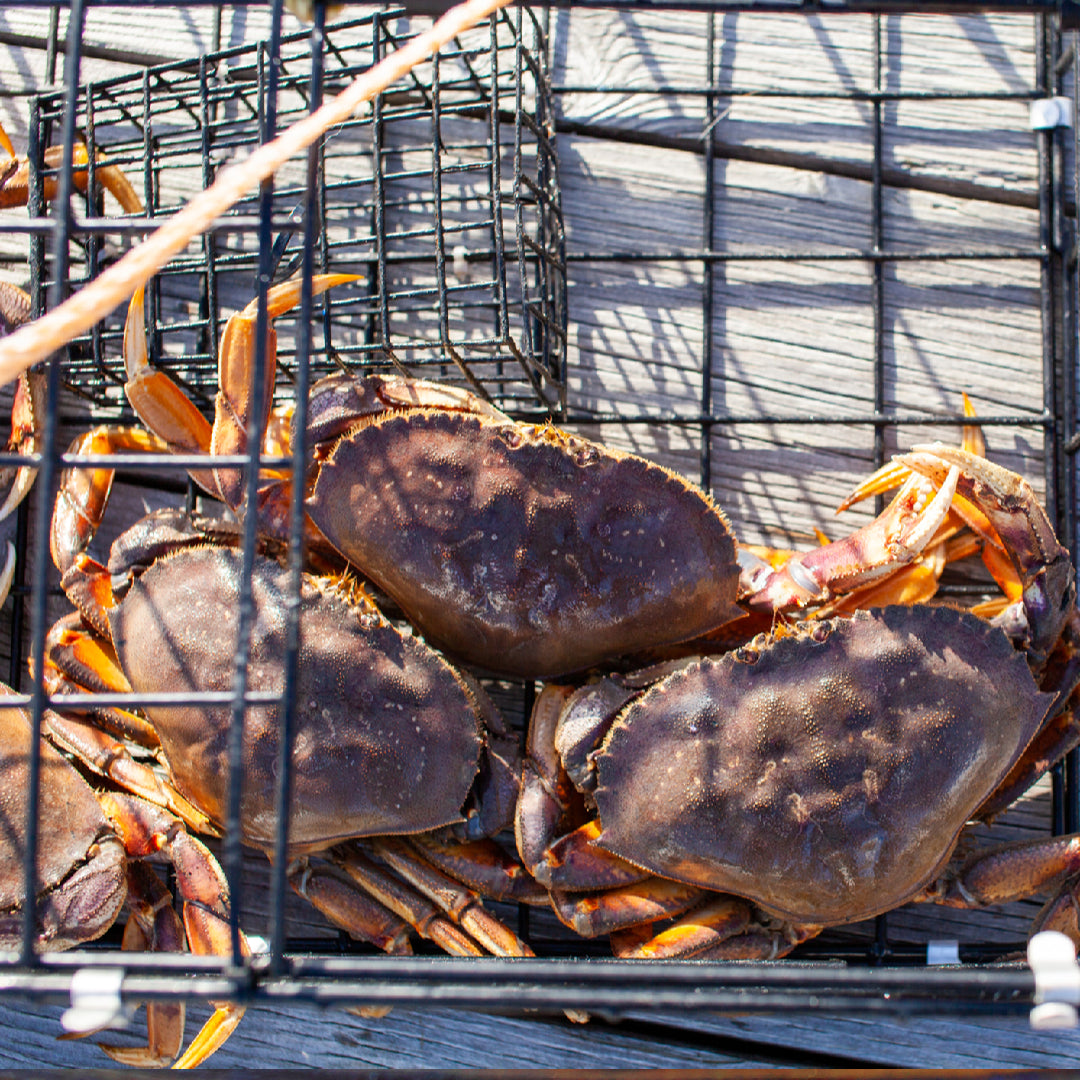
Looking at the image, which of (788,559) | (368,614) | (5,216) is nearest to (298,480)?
(368,614)

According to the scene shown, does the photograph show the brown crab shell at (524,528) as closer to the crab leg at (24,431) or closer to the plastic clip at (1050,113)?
the crab leg at (24,431)

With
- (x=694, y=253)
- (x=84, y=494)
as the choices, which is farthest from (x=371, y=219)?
(x=84, y=494)

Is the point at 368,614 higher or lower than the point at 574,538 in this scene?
lower

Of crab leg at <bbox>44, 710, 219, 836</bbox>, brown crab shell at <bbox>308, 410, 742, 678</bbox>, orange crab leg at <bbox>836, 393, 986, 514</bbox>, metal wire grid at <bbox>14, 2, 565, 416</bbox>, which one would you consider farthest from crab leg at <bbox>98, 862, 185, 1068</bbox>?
Result: orange crab leg at <bbox>836, 393, 986, 514</bbox>

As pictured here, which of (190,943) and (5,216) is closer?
(190,943)

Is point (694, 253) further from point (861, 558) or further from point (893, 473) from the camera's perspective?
point (861, 558)

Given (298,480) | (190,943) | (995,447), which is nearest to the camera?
(298,480)

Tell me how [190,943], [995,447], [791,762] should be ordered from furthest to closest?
[995,447] < [190,943] < [791,762]

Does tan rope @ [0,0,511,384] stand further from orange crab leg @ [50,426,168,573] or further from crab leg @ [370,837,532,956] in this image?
crab leg @ [370,837,532,956]

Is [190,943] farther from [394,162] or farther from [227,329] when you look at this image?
[394,162]
